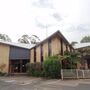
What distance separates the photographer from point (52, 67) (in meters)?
25.1

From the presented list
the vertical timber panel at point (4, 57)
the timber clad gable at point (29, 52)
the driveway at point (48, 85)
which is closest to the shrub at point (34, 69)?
the timber clad gable at point (29, 52)

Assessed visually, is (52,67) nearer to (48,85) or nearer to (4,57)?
(48,85)

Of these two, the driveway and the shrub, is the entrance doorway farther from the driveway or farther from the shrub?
the driveway

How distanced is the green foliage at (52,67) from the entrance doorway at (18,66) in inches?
395

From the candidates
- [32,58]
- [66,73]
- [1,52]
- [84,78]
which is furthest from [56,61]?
[1,52]

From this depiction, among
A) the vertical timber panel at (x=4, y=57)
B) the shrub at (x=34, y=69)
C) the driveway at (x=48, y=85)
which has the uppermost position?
the vertical timber panel at (x=4, y=57)

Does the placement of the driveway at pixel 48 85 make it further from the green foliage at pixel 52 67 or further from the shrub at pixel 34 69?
the shrub at pixel 34 69

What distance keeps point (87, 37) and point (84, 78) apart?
171 feet

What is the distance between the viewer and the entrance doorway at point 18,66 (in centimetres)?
3517

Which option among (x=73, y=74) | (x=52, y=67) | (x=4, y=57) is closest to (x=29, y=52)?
(x=4, y=57)

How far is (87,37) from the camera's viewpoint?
74000 mm

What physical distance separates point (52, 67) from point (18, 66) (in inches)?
487

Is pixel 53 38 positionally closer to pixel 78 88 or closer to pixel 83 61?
pixel 83 61

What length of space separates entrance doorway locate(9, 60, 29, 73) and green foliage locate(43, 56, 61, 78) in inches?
395
